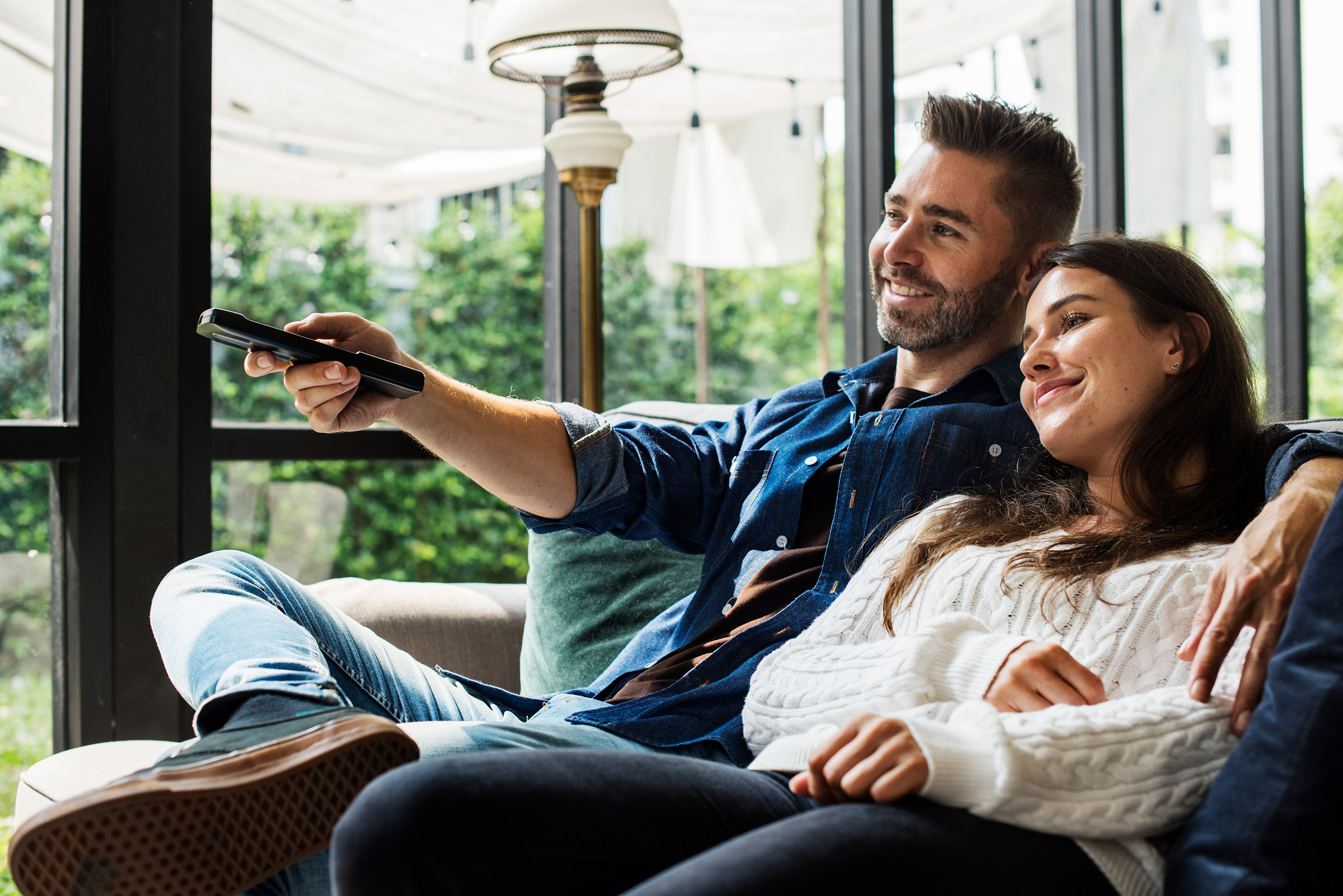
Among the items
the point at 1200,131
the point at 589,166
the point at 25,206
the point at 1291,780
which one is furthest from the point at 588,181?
the point at 1200,131

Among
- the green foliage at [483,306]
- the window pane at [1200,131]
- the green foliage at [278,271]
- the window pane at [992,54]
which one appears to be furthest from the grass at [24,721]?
the window pane at [1200,131]

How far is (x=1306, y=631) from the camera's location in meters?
0.73

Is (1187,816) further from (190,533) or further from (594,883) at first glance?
(190,533)

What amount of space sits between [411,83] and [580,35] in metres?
0.91

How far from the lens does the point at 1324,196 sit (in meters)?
3.79

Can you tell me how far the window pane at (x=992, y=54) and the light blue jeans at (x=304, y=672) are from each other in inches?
86.9

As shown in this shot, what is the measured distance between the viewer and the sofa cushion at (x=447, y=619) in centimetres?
164

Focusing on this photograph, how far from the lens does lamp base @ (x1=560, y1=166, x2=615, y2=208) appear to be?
2.18m

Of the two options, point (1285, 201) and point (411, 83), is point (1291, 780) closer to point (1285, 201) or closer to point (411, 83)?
point (411, 83)

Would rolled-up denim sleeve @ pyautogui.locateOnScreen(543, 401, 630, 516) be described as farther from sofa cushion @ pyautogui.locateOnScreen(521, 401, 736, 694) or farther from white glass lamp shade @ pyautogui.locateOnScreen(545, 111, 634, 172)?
white glass lamp shade @ pyautogui.locateOnScreen(545, 111, 634, 172)

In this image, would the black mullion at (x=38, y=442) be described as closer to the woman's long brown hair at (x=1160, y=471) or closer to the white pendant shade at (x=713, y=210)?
the woman's long brown hair at (x=1160, y=471)

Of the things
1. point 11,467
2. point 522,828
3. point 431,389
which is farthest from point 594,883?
point 11,467

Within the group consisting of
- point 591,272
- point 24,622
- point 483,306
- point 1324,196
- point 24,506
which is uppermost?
point 1324,196

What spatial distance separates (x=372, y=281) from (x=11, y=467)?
1496 millimetres
